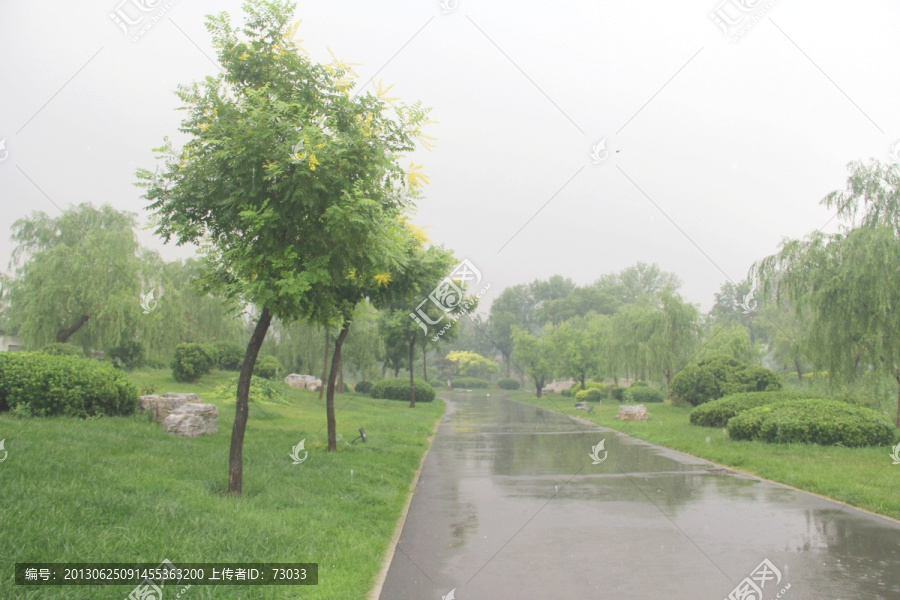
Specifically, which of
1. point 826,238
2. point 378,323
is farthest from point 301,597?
point 378,323

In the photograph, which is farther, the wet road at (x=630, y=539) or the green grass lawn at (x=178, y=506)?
the wet road at (x=630, y=539)

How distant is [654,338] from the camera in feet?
113

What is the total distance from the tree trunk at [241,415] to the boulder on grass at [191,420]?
4237 mm

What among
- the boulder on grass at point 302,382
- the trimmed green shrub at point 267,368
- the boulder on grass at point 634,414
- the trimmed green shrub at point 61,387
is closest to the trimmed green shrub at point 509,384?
the boulder on grass at point 302,382

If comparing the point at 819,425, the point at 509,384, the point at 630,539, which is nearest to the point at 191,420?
the point at 630,539

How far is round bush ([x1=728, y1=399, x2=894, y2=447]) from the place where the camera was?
14141 millimetres

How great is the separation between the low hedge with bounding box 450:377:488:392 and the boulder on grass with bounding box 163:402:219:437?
233 ft

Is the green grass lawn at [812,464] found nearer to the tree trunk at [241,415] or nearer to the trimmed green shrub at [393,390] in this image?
the tree trunk at [241,415]

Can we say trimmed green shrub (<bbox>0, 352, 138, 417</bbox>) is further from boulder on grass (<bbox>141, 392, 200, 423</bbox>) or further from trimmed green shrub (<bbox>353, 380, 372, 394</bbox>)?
trimmed green shrub (<bbox>353, 380, 372, 394</bbox>)

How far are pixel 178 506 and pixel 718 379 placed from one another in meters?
25.4

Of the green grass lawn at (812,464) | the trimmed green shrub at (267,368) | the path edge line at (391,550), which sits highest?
the trimmed green shrub at (267,368)

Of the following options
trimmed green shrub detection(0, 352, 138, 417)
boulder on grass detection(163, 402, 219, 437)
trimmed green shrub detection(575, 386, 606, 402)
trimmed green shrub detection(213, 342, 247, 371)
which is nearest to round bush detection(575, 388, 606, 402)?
trimmed green shrub detection(575, 386, 606, 402)

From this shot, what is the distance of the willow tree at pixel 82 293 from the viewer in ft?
75.8

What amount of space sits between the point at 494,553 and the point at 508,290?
10123 cm
